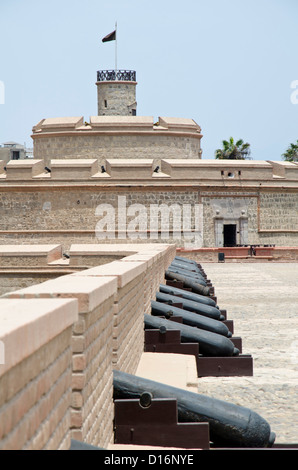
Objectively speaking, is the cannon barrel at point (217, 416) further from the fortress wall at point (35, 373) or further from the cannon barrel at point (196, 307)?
the cannon barrel at point (196, 307)

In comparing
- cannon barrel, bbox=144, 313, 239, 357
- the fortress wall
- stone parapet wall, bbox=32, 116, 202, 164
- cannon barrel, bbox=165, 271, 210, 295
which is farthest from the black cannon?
stone parapet wall, bbox=32, 116, 202, 164

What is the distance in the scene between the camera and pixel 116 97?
4584 centimetres

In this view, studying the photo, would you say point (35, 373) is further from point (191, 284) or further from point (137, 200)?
point (137, 200)

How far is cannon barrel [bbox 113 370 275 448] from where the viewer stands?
16.6ft

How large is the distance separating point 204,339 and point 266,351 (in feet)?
4.99

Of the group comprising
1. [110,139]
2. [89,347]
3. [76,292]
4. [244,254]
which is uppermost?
[110,139]

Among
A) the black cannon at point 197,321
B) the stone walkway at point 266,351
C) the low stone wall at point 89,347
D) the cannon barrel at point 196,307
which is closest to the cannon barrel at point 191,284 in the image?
the stone walkway at point 266,351

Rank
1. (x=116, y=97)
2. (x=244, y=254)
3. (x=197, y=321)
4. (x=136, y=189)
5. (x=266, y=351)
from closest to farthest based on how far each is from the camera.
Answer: (x=197, y=321) < (x=266, y=351) < (x=244, y=254) < (x=136, y=189) < (x=116, y=97)

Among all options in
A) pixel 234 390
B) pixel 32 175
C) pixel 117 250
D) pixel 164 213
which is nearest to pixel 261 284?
pixel 117 250

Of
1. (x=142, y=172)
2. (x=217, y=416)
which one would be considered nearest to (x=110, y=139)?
(x=142, y=172)

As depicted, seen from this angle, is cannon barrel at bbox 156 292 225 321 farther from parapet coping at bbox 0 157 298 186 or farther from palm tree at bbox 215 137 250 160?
palm tree at bbox 215 137 250 160

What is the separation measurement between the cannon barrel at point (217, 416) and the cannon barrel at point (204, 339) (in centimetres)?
312
